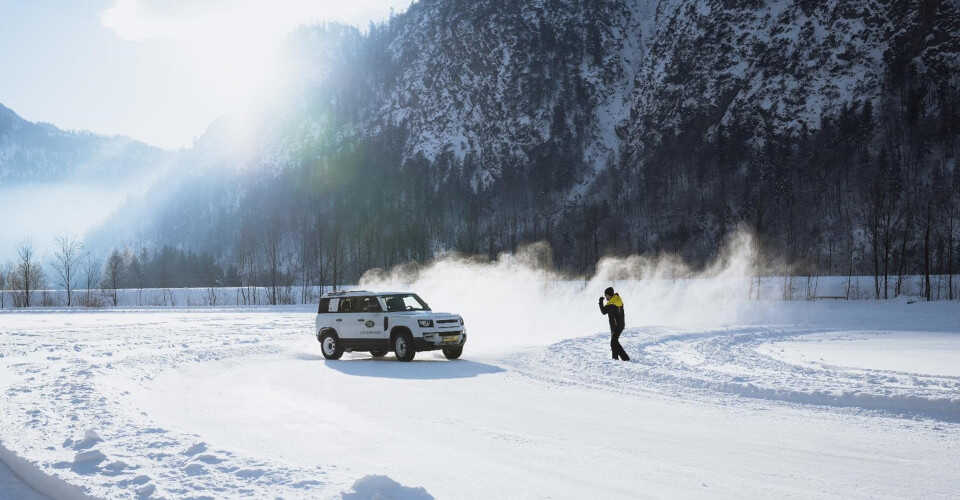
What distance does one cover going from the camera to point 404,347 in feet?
63.5

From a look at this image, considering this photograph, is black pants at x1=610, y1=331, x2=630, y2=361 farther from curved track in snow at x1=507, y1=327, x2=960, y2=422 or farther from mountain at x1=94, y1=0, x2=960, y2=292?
mountain at x1=94, y1=0, x2=960, y2=292

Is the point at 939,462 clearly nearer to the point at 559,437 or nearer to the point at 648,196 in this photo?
the point at 559,437

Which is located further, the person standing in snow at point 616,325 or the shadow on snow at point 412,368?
A: the person standing in snow at point 616,325

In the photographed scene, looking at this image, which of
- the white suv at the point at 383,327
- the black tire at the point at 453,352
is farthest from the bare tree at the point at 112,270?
the black tire at the point at 453,352

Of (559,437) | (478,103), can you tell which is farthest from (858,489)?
(478,103)

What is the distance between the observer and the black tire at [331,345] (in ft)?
68.0

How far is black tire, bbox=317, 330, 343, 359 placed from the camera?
20719mm

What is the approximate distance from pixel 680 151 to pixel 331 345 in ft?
444

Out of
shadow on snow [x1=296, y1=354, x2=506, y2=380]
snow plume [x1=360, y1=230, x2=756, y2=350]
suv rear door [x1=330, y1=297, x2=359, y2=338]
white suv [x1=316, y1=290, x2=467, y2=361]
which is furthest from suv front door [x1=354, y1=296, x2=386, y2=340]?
snow plume [x1=360, y1=230, x2=756, y2=350]

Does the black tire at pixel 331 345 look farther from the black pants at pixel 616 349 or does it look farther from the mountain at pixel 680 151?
the mountain at pixel 680 151

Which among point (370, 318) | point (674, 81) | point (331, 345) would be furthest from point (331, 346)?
point (674, 81)

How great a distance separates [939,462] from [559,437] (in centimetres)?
428

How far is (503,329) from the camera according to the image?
32344mm

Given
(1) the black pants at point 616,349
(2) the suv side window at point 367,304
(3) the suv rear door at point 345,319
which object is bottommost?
(1) the black pants at point 616,349
